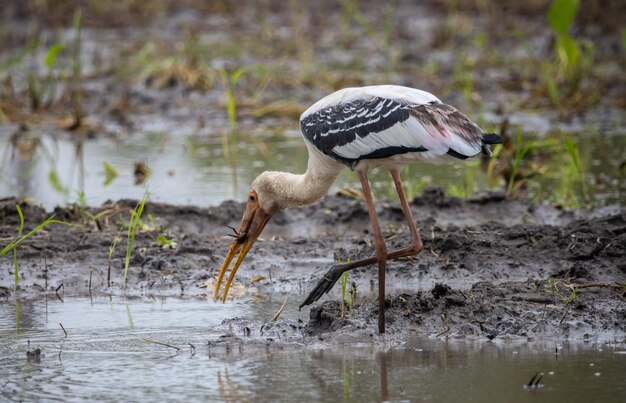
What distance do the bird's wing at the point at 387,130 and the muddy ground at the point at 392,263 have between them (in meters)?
0.84

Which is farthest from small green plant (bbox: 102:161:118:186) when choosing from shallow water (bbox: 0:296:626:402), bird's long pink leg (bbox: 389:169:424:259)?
bird's long pink leg (bbox: 389:169:424:259)

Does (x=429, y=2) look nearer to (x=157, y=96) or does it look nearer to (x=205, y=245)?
(x=157, y=96)

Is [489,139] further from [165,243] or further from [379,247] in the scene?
[165,243]

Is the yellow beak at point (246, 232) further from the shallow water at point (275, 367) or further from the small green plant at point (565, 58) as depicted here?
the small green plant at point (565, 58)

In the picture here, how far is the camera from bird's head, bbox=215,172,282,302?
683 centimetres

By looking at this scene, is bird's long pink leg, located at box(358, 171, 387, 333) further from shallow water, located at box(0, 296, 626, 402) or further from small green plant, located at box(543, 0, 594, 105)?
small green plant, located at box(543, 0, 594, 105)

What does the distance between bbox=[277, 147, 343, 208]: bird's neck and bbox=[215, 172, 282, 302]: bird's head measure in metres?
0.09

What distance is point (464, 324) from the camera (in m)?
6.21

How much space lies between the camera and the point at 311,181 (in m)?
6.67

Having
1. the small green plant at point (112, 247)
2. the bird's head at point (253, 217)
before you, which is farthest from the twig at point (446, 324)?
the small green plant at point (112, 247)

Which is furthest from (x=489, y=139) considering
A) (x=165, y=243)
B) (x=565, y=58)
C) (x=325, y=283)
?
(x=565, y=58)

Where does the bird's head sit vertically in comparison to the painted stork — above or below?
below

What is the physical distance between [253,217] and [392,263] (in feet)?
3.85

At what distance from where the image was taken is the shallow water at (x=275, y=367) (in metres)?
5.28
